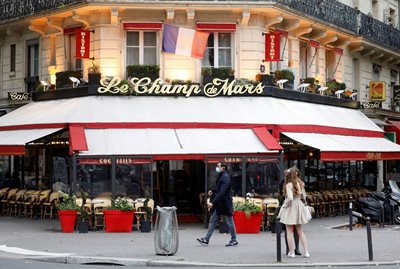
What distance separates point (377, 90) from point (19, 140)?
16.6 m

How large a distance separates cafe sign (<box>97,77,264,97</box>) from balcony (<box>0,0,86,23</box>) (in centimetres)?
286

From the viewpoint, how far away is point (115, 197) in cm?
2338

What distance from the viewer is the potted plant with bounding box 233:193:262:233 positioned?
878 inches

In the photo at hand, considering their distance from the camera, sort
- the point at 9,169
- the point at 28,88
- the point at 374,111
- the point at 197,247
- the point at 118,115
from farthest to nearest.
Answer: the point at 374,111 < the point at 9,169 < the point at 28,88 < the point at 118,115 < the point at 197,247

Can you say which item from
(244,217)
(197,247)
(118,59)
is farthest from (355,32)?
(197,247)

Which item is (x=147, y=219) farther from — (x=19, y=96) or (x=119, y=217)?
(x=19, y=96)

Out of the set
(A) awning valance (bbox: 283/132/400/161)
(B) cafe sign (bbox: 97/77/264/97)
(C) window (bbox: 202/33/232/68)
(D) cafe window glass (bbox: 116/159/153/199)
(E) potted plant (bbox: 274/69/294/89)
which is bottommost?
(D) cafe window glass (bbox: 116/159/153/199)

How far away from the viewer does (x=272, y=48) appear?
1064 inches

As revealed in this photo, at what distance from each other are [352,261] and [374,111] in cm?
2046

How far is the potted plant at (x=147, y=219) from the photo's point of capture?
2255 centimetres

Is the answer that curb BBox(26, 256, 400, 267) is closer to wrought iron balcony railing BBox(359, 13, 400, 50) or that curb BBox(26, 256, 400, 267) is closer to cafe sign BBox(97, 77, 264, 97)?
cafe sign BBox(97, 77, 264, 97)

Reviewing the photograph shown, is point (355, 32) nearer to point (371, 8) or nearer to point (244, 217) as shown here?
point (371, 8)

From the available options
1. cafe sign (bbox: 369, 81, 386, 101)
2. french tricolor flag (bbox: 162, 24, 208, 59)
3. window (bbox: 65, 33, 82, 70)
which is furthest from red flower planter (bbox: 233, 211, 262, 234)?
cafe sign (bbox: 369, 81, 386, 101)

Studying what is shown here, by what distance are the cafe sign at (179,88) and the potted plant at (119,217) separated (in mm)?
4558
